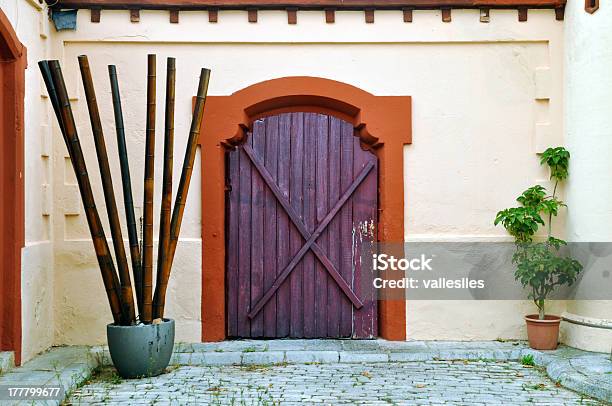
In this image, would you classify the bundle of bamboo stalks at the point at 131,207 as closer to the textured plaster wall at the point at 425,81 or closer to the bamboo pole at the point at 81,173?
the bamboo pole at the point at 81,173

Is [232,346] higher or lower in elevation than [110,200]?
lower

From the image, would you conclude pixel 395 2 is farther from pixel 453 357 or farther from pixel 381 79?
pixel 453 357

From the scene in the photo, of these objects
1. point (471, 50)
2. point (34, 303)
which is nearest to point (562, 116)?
point (471, 50)

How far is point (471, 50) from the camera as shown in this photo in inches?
297

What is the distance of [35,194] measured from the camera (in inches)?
272

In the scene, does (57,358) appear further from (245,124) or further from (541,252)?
(541,252)

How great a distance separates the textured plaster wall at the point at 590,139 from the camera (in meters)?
→ 6.83

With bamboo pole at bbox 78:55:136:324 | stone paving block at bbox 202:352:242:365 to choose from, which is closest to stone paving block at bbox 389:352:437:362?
stone paving block at bbox 202:352:242:365

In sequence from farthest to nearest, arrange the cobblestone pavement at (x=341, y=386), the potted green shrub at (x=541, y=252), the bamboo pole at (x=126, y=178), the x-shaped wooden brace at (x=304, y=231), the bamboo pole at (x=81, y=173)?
the x-shaped wooden brace at (x=304, y=231) → the potted green shrub at (x=541, y=252) → the bamboo pole at (x=126, y=178) → the bamboo pole at (x=81, y=173) → the cobblestone pavement at (x=341, y=386)

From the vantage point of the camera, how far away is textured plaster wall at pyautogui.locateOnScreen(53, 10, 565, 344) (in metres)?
7.45

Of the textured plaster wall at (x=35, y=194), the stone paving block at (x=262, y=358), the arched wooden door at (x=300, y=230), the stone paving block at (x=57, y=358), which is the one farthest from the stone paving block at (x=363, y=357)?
the textured plaster wall at (x=35, y=194)

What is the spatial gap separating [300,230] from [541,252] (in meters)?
2.29

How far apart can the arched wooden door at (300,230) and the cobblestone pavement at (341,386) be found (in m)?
0.95

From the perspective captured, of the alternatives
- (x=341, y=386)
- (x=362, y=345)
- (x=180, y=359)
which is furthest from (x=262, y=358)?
(x=341, y=386)
